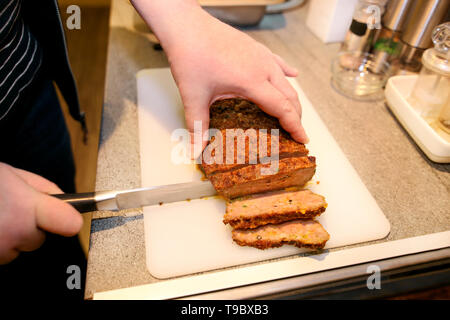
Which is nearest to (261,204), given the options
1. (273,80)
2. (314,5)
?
(273,80)

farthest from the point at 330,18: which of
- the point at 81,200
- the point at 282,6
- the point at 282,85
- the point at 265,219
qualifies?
the point at 81,200

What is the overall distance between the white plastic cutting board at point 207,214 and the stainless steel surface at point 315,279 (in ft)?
0.27

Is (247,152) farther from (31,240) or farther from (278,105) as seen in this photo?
(31,240)

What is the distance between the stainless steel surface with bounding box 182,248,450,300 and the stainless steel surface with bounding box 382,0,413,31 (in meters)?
0.98

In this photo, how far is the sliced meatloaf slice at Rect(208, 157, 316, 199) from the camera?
3.09 ft

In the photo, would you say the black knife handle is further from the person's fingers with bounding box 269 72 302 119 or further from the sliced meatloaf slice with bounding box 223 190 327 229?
the person's fingers with bounding box 269 72 302 119

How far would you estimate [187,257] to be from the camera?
891mm

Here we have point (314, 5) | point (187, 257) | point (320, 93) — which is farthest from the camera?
point (314, 5)

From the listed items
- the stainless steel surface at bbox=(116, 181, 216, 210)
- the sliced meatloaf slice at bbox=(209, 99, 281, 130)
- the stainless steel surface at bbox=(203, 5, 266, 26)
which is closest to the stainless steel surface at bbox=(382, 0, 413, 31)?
the stainless steel surface at bbox=(203, 5, 266, 26)

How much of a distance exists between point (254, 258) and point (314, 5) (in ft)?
5.05

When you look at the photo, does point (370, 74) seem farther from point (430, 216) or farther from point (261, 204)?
point (261, 204)

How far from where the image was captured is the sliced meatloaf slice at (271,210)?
905 mm

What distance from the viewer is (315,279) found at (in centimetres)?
85

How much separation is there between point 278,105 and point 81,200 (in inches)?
27.1
